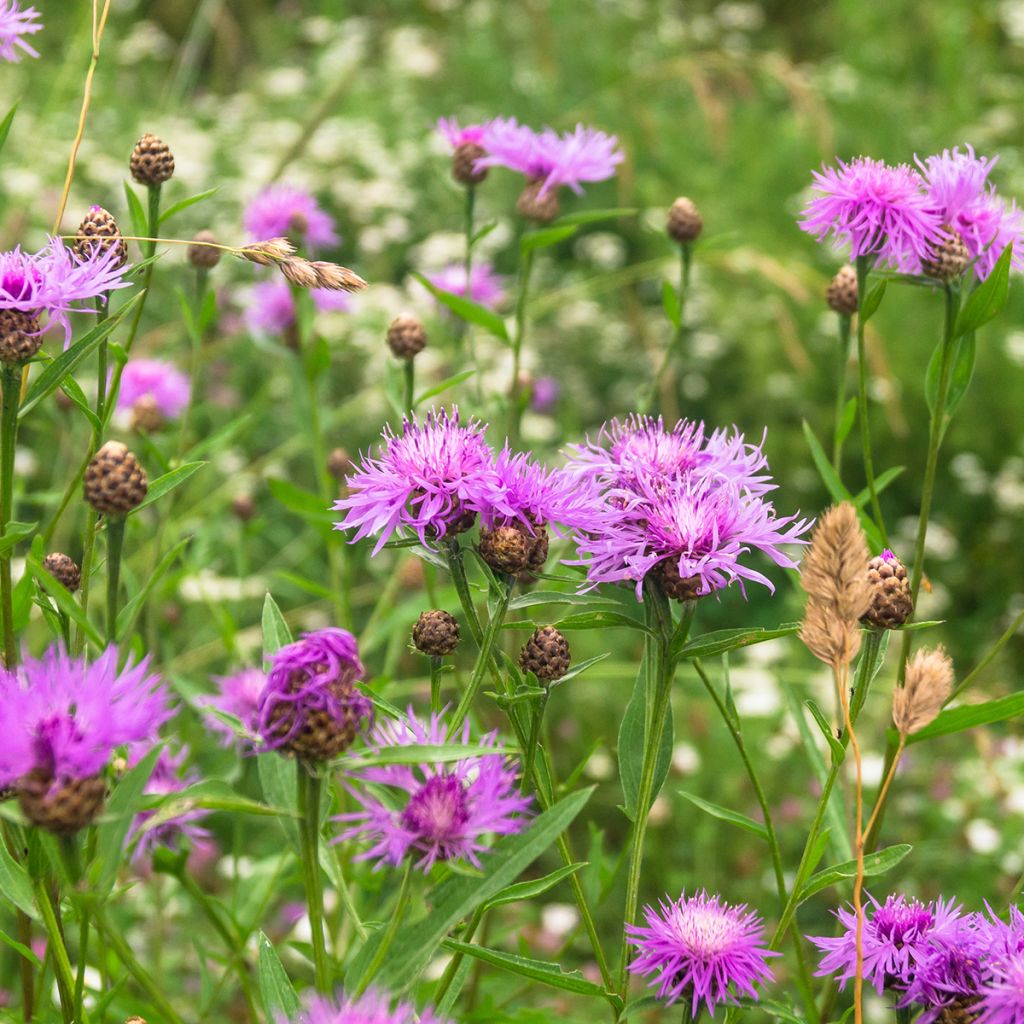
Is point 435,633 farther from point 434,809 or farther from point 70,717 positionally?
point 70,717

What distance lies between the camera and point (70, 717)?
0.62m

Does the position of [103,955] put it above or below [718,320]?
below

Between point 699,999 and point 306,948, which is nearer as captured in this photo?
point 699,999

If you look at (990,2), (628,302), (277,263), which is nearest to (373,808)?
(277,263)

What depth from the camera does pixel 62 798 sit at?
0.58 metres

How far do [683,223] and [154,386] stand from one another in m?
0.83

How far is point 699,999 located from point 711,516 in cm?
31

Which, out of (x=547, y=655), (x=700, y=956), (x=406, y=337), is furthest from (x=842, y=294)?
(x=700, y=956)

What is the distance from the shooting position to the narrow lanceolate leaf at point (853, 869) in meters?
0.79

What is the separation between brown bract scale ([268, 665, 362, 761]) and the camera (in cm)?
64

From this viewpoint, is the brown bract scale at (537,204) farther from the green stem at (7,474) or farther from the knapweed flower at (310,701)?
the knapweed flower at (310,701)

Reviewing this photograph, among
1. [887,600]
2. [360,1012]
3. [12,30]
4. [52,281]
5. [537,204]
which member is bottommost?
[360,1012]

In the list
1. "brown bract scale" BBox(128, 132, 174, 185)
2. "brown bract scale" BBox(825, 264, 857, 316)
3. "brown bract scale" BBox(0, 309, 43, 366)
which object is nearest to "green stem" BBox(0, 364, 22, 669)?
"brown bract scale" BBox(0, 309, 43, 366)

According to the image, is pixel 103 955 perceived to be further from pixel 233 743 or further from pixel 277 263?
pixel 277 263
